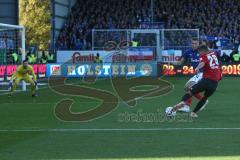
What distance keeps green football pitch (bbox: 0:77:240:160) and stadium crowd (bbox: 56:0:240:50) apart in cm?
3301

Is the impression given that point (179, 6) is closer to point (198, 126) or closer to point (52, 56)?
point (52, 56)

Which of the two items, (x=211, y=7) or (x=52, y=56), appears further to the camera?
(x=211, y=7)

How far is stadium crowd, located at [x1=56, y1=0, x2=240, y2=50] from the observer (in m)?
51.9

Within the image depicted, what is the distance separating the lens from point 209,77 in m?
15.4

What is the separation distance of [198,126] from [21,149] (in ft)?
15.0

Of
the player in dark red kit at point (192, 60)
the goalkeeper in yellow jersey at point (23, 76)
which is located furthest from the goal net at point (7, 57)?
the player in dark red kit at point (192, 60)

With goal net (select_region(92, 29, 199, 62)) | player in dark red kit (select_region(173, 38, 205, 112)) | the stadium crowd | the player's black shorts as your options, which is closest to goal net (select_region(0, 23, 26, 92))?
player in dark red kit (select_region(173, 38, 205, 112))

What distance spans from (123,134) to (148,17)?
4175 cm

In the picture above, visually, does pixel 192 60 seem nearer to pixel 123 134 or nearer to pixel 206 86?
pixel 206 86

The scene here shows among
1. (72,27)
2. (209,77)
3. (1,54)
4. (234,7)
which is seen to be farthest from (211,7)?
(209,77)

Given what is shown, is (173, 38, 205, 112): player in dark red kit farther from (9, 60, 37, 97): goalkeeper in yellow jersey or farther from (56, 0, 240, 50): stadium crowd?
(56, 0, 240, 50): stadium crowd

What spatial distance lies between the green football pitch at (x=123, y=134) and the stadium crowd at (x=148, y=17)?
33011 millimetres

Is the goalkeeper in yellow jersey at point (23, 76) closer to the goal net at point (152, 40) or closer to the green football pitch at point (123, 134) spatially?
the green football pitch at point (123, 134)

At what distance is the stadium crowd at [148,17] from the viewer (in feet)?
170
